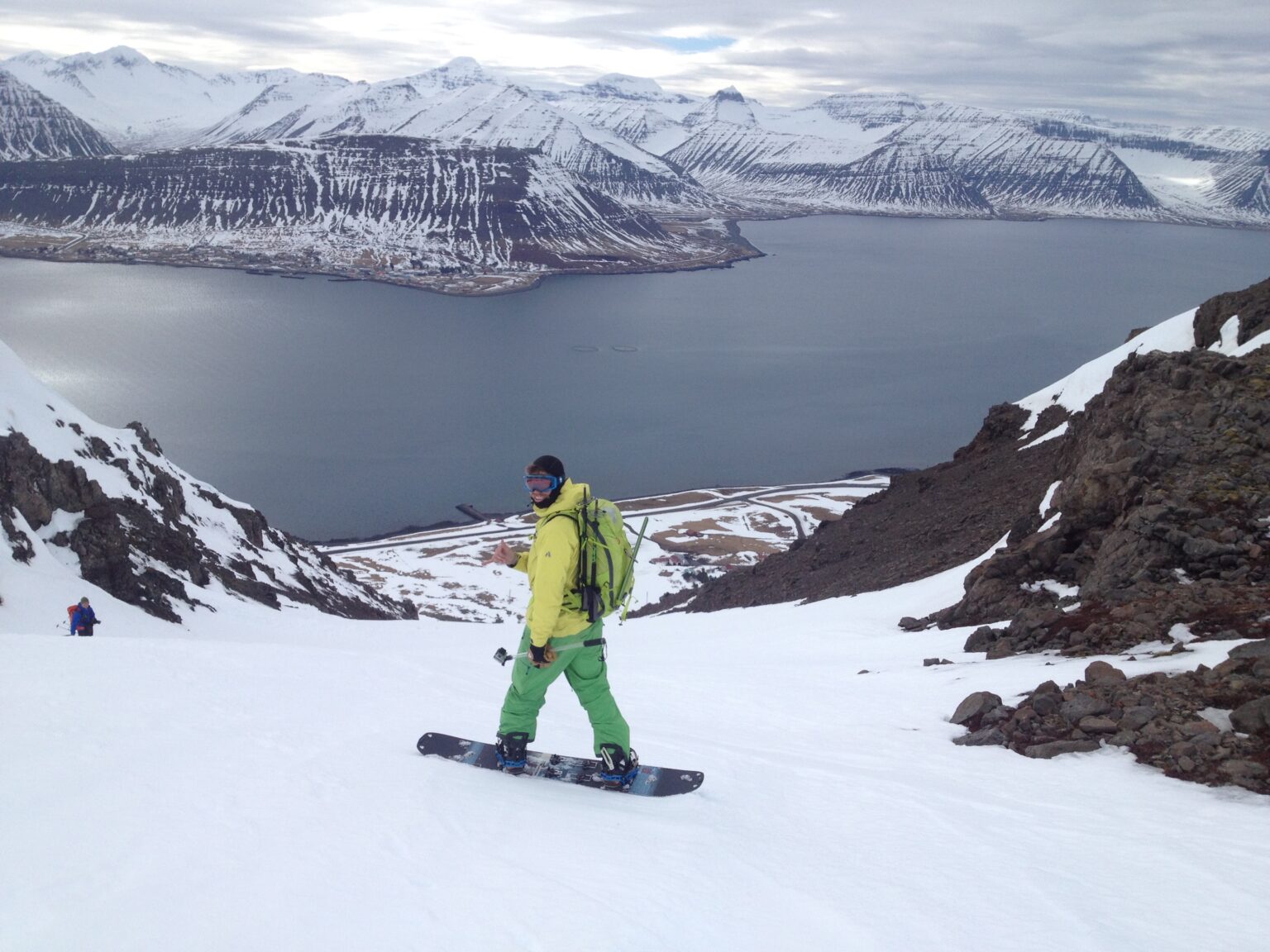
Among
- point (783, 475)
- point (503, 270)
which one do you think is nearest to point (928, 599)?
point (783, 475)

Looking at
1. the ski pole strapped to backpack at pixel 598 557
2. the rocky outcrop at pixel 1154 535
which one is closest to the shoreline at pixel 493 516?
the rocky outcrop at pixel 1154 535

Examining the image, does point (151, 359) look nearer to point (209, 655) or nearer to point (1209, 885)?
point (209, 655)

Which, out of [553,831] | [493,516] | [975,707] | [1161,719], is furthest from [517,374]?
[553,831]

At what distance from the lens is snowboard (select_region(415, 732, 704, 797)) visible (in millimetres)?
6121

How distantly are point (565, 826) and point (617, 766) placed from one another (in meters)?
0.97

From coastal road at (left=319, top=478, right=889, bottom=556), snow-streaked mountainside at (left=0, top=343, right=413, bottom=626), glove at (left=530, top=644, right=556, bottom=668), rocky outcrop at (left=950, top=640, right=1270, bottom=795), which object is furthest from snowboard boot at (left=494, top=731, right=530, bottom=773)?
coastal road at (left=319, top=478, right=889, bottom=556)

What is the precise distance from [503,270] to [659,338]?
86.9 meters

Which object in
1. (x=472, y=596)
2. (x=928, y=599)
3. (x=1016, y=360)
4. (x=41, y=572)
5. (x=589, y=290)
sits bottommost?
(x=472, y=596)

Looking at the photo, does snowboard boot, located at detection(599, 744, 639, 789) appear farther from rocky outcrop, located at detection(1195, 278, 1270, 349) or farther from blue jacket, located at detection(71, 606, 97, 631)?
rocky outcrop, located at detection(1195, 278, 1270, 349)

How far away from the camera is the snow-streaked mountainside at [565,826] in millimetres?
3984

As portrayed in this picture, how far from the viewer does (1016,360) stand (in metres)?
105

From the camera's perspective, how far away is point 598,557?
5.81 metres

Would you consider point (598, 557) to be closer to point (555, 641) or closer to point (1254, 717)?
point (555, 641)

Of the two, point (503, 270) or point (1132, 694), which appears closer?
point (1132, 694)
